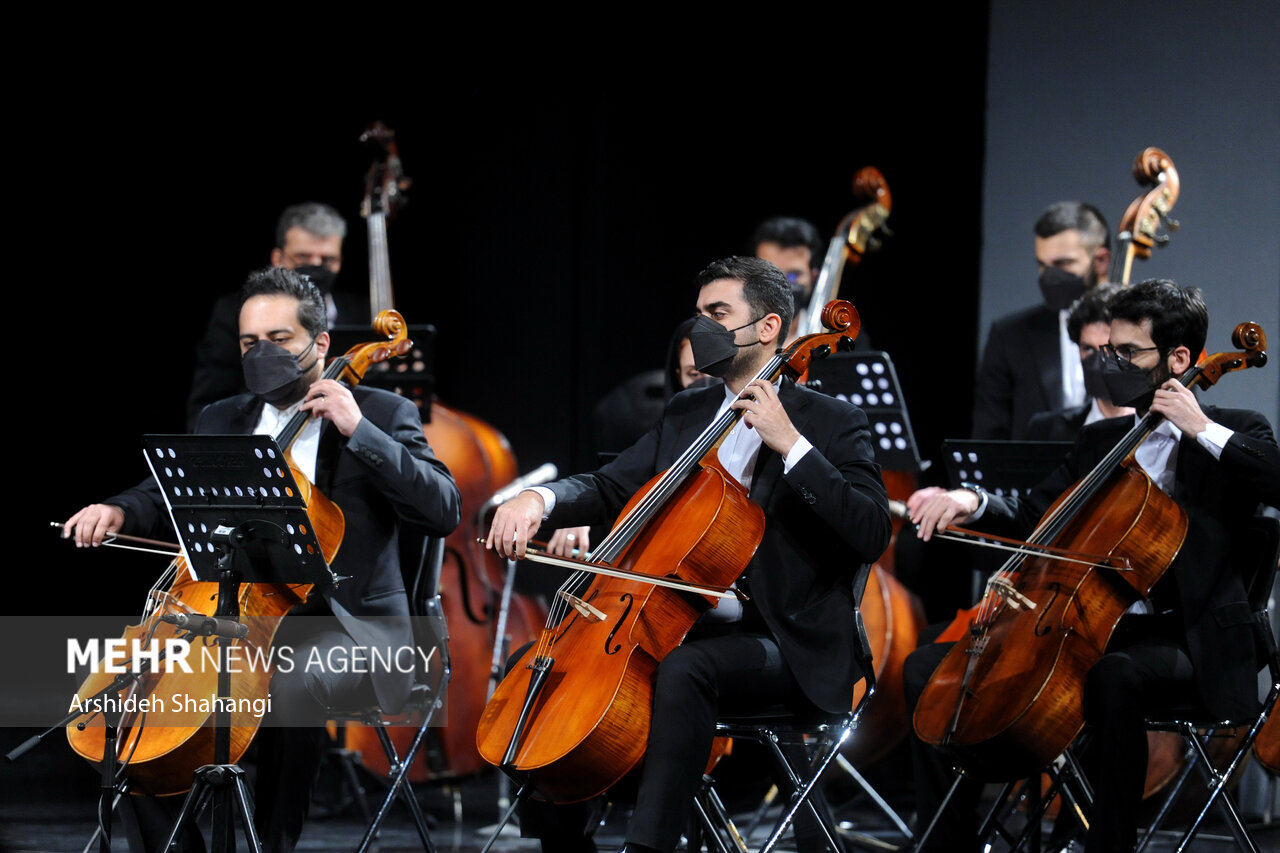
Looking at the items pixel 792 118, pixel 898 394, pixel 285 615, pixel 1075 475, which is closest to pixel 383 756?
pixel 285 615

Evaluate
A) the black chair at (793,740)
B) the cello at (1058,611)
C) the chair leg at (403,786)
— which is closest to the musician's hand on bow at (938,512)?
the cello at (1058,611)

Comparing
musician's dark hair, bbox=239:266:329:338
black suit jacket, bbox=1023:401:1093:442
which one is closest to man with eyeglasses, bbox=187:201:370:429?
musician's dark hair, bbox=239:266:329:338

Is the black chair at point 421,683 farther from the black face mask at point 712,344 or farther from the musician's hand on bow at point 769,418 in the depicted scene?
the musician's hand on bow at point 769,418

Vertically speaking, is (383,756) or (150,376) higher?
(150,376)

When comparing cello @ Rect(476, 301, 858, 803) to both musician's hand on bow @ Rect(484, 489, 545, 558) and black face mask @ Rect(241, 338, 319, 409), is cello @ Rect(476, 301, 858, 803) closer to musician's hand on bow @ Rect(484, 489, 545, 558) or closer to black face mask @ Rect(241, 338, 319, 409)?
musician's hand on bow @ Rect(484, 489, 545, 558)

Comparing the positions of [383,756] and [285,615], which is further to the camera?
[383,756]

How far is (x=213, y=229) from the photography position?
18.4ft

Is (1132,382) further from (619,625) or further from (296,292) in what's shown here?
(296,292)

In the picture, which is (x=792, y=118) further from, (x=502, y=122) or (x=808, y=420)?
(x=808, y=420)

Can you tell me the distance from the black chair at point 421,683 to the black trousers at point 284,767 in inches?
3.8

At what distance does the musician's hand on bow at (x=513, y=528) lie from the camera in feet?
9.16

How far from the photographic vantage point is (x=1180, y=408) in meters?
2.97

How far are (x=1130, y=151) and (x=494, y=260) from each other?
2.26 metres

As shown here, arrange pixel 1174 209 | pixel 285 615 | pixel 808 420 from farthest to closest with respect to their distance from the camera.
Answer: pixel 1174 209 < pixel 285 615 < pixel 808 420
